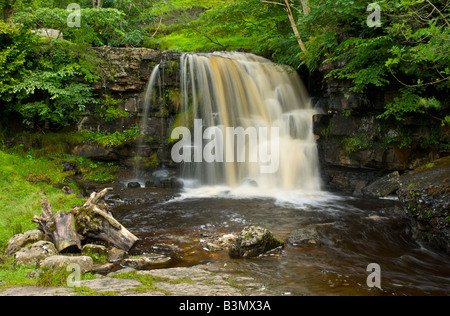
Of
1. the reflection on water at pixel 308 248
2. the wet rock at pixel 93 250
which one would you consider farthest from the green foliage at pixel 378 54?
the wet rock at pixel 93 250

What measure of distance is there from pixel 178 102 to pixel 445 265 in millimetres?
11663

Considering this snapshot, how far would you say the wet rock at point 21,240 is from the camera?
5266 mm

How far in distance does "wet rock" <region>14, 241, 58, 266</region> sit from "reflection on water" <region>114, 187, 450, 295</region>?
1.54 metres

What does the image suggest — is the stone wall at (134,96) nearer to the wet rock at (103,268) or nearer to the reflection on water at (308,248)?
the reflection on water at (308,248)

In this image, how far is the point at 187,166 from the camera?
549 inches

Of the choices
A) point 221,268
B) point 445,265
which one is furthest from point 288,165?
point 221,268

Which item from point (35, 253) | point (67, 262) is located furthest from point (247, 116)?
point (67, 262)

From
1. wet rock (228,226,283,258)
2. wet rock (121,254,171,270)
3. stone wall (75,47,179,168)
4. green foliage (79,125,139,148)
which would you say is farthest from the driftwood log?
stone wall (75,47,179,168)

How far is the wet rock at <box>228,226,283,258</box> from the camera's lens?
5.51 m

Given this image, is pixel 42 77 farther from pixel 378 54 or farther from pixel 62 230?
pixel 378 54

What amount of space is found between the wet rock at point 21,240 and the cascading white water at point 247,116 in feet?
27.3

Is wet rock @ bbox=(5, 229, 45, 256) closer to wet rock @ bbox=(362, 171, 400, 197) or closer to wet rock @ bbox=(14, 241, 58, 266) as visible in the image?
wet rock @ bbox=(14, 241, 58, 266)

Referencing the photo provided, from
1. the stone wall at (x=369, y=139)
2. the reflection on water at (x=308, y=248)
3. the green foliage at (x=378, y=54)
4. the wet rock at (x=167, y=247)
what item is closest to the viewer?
the reflection on water at (x=308, y=248)
